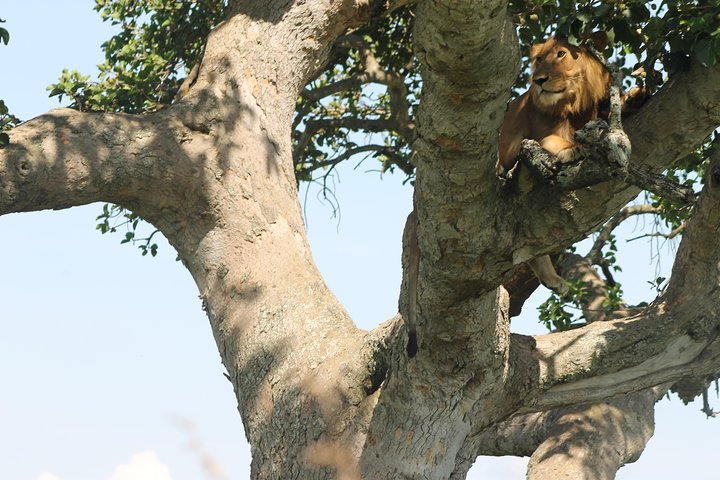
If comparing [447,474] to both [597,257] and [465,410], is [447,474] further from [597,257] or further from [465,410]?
[597,257]

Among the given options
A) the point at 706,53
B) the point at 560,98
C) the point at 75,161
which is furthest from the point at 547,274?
the point at 75,161

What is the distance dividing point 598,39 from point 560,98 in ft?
1.51

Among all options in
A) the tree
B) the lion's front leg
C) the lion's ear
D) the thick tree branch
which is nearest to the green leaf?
the tree

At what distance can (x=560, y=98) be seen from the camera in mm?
5090

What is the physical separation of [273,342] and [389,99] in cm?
511

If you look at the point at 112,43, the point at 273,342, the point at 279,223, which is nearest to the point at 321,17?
the point at 279,223

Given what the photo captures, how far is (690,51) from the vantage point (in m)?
4.63

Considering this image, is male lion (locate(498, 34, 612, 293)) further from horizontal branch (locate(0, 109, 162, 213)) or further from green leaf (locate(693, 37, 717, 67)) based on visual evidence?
horizontal branch (locate(0, 109, 162, 213))

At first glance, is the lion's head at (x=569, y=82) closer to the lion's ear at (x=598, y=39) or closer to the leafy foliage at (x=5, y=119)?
the lion's ear at (x=598, y=39)

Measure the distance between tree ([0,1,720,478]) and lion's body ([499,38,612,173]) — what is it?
0.84 ft

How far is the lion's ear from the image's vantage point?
5.22 meters

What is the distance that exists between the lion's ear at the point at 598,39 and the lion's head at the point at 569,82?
86 millimetres

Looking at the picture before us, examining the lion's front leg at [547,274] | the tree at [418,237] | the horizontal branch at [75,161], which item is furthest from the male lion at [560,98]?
the horizontal branch at [75,161]

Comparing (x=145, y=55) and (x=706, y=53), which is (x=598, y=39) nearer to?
(x=706, y=53)
